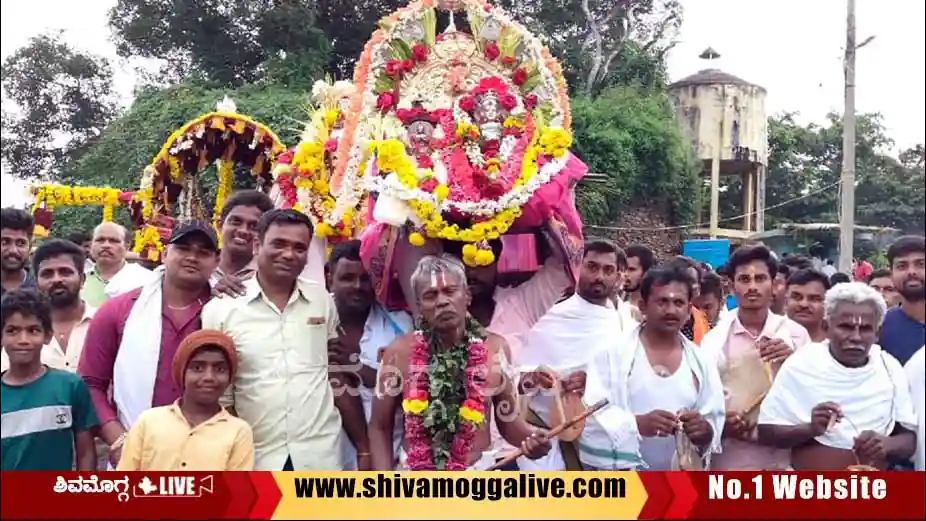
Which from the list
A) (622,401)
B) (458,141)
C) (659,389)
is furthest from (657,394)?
(458,141)

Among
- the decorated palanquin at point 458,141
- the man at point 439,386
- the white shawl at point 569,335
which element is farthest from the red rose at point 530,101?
the man at point 439,386

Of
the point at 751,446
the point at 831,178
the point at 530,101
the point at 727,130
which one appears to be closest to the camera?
the point at 751,446

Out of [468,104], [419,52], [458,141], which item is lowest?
[458,141]

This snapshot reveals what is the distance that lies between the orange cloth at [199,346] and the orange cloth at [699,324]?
2.41 meters

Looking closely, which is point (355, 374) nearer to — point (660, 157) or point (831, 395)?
point (831, 395)

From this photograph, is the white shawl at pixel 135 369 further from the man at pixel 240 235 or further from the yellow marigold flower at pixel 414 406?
the yellow marigold flower at pixel 414 406

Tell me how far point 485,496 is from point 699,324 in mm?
2088

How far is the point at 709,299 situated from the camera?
4.97 m

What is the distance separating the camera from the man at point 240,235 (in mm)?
3447

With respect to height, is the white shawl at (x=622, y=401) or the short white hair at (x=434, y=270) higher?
the short white hair at (x=434, y=270)

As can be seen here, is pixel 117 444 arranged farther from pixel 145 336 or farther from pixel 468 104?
pixel 468 104

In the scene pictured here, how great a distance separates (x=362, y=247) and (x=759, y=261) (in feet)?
5.38

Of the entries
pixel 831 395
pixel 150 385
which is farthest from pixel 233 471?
pixel 831 395

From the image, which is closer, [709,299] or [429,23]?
[429,23]
